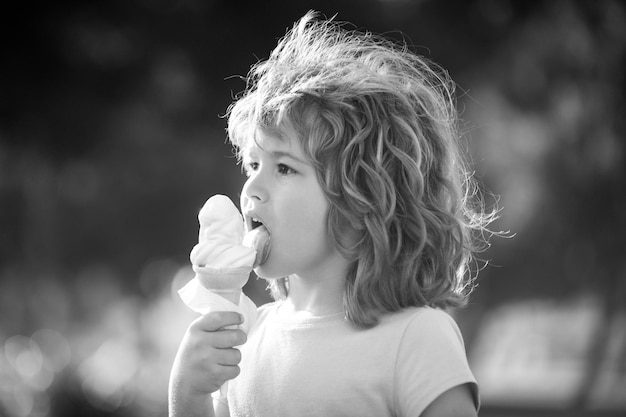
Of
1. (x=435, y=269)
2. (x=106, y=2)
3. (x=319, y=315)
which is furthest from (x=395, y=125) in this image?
(x=106, y=2)

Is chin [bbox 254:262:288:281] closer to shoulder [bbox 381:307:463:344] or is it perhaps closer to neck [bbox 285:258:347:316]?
neck [bbox 285:258:347:316]

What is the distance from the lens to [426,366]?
1402 mm

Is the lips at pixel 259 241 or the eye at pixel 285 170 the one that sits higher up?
the eye at pixel 285 170

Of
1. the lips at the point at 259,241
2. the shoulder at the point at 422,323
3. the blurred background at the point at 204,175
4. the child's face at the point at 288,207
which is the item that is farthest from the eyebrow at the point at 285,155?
the blurred background at the point at 204,175

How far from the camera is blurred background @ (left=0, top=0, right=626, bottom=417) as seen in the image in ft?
18.3

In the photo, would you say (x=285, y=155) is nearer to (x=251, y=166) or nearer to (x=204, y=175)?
(x=251, y=166)

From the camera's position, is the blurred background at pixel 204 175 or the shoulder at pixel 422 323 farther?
the blurred background at pixel 204 175

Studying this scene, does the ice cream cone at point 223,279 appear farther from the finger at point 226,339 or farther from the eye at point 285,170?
the eye at point 285,170

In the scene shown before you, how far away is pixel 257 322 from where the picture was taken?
176cm

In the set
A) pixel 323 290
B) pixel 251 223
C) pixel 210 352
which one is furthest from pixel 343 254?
pixel 210 352

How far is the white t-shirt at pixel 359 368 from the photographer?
55.2 inches

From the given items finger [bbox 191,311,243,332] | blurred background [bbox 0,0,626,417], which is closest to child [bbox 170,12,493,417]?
finger [bbox 191,311,243,332]

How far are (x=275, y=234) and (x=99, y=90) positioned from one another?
15.7 ft

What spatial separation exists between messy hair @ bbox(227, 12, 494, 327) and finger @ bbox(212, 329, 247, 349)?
9.0 inches
